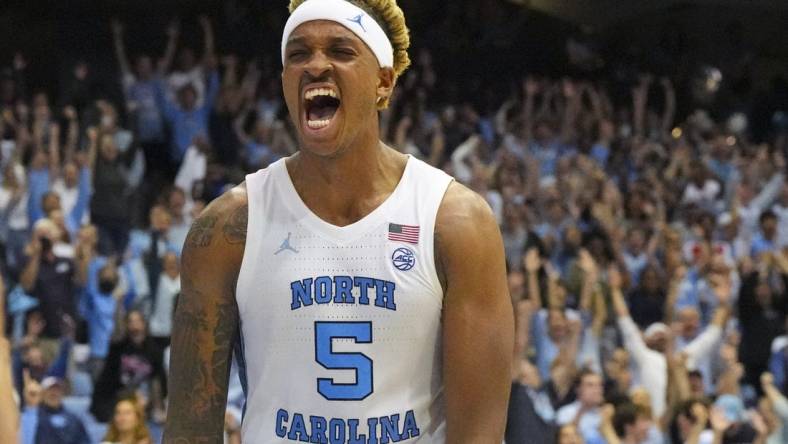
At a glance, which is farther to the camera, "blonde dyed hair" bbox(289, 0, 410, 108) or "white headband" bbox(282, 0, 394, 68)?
"blonde dyed hair" bbox(289, 0, 410, 108)

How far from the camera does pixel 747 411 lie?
37.6 feet

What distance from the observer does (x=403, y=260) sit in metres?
3.94

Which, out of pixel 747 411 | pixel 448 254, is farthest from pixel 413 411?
pixel 747 411

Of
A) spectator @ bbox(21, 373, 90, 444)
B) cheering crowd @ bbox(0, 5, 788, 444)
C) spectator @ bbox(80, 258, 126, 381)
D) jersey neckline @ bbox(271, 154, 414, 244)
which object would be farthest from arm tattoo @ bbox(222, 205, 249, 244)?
spectator @ bbox(80, 258, 126, 381)

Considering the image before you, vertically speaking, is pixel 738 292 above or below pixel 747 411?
above

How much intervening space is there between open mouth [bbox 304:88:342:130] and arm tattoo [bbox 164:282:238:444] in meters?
0.53

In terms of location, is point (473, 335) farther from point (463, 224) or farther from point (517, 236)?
point (517, 236)

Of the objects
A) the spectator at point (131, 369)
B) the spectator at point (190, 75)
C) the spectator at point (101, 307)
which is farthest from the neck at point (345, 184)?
the spectator at point (190, 75)

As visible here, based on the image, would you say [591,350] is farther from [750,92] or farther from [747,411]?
[750,92]

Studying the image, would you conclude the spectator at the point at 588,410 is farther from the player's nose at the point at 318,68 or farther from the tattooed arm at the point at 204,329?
the player's nose at the point at 318,68

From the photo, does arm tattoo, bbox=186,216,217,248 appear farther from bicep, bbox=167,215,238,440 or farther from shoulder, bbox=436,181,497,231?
shoulder, bbox=436,181,497,231

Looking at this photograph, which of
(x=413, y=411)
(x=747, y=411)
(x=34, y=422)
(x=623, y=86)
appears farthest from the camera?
(x=623, y=86)

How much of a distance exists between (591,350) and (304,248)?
8.28 metres

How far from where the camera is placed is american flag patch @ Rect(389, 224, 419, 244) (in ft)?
13.0
